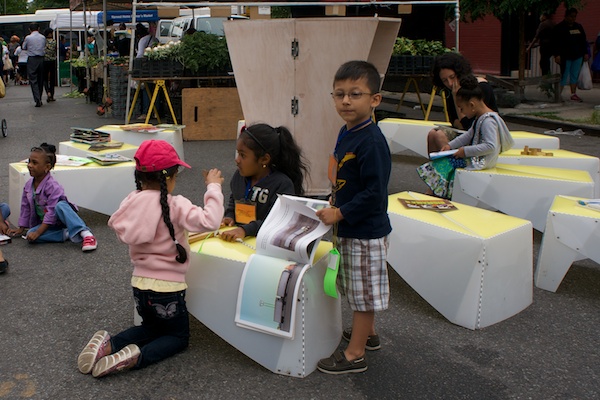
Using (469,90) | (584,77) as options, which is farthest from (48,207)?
(584,77)

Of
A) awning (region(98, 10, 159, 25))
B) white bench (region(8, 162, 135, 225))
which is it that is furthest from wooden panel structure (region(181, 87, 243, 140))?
awning (region(98, 10, 159, 25))

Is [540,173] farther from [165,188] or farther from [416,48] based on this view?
[416,48]

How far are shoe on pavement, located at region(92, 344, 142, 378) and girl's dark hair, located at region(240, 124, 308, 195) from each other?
1227mm

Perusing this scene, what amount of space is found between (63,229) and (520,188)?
3.73m

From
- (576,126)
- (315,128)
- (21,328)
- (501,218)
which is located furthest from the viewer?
(576,126)

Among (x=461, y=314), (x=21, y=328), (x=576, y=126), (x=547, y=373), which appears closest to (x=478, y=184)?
(x=461, y=314)

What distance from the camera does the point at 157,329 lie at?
3.78 metres

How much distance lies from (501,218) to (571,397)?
1499mm

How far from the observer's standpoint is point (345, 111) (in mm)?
3391

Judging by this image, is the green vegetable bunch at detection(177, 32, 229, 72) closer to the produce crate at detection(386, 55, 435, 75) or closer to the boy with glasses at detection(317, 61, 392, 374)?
the produce crate at detection(386, 55, 435, 75)

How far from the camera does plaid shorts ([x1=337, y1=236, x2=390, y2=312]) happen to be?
137 inches

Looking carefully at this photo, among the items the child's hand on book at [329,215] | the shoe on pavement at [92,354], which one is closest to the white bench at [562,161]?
the child's hand on book at [329,215]

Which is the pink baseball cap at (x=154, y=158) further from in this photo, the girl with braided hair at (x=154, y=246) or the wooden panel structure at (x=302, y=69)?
the wooden panel structure at (x=302, y=69)

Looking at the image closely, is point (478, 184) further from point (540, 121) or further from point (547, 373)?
point (540, 121)
